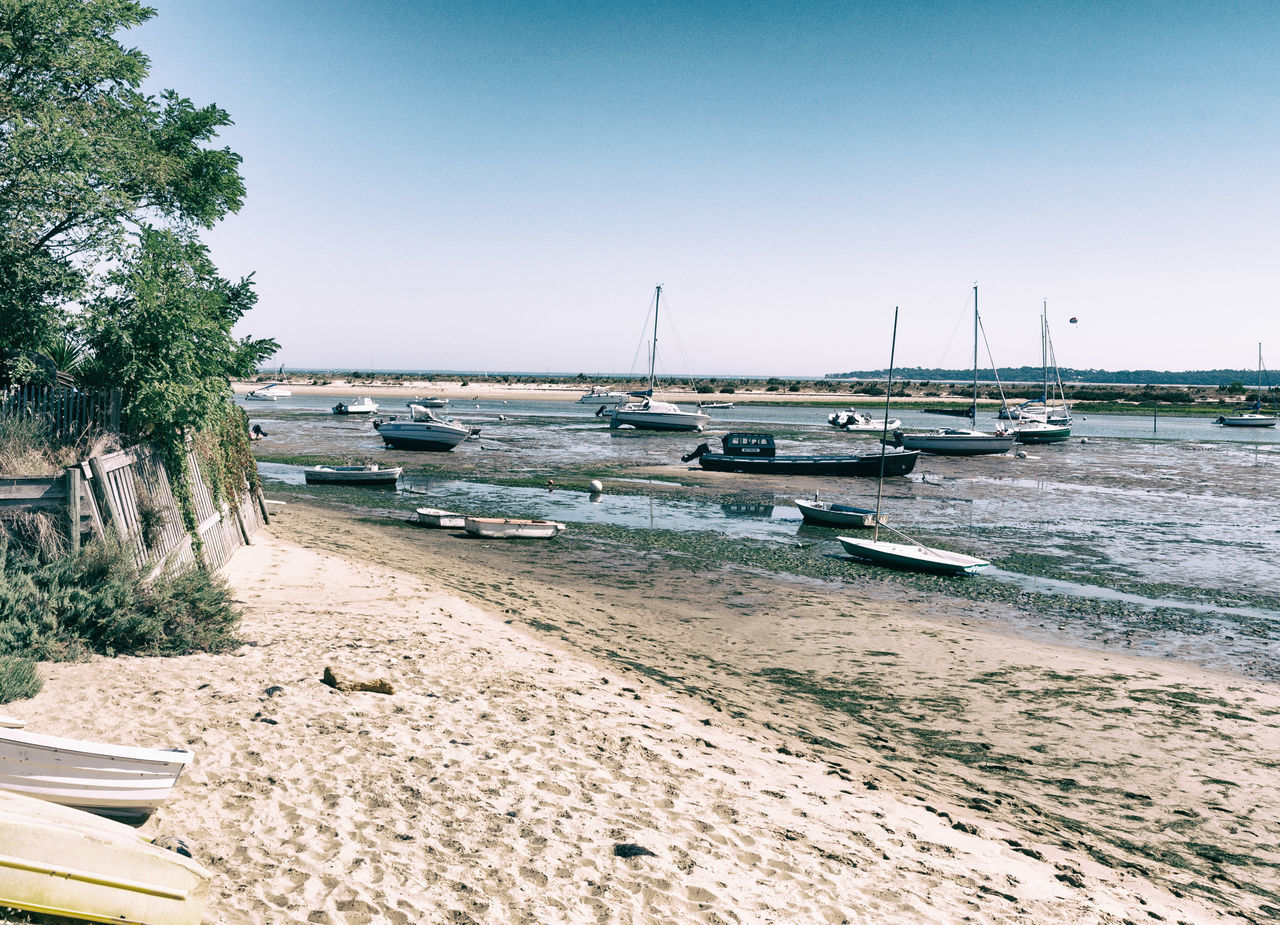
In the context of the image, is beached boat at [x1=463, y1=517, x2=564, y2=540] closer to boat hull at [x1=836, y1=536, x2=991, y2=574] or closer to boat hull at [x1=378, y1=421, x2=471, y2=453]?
boat hull at [x1=836, y1=536, x2=991, y2=574]

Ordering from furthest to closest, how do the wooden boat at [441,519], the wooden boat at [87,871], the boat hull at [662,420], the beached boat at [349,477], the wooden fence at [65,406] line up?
Result: the boat hull at [662,420] → the beached boat at [349,477] → the wooden boat at [441,519] → the wooden fence at [65,406] → the wooden boat at [87,871]

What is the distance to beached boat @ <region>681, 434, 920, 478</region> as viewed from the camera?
40.5 meters

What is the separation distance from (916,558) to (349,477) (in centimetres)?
2258

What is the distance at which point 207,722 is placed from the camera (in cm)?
685

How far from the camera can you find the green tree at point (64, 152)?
35.2 ft

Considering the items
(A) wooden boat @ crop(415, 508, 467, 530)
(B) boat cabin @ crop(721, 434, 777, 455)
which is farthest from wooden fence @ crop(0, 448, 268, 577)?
(B) boat cabin @ crop(721, 434, 777, 455)

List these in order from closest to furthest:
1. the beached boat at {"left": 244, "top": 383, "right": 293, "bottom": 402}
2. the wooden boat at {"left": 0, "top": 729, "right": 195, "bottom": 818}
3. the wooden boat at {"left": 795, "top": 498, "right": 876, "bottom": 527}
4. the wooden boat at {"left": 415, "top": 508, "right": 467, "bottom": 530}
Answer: the wooden boat at {"left": 0, "top": 729, "right": 195, "bottom": 818} < the wooden boat at {"left": 415, "top": 508, "right": 467, "bottom": 530} < the wooden boat at {"left": 795, "top": 498, "right": 876, "bottom": 527} < the beached boat at {"left": 244, "top": 383, "right": 293, "bottom": 402}

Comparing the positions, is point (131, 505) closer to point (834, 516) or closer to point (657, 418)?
point (834, 516)

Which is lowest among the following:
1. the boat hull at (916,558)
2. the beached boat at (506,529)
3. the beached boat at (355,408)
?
the boat hull at (916,558)

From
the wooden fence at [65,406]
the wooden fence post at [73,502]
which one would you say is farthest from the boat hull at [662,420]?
the wooden fence post at [73,502]

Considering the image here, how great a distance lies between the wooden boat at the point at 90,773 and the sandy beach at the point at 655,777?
45cm

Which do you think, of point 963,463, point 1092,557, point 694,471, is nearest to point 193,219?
point 1092,557

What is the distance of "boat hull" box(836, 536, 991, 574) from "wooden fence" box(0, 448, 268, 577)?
15.0 m

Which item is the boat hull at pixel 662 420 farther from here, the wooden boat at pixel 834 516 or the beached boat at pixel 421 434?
the wooden boat at pixel 834 516
